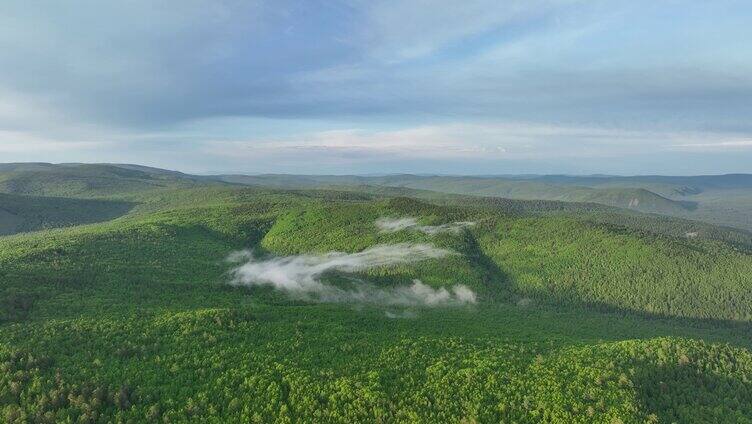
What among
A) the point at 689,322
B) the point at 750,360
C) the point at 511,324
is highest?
the point at 750,360

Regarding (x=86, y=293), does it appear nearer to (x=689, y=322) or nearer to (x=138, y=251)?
(x=138, y=251)

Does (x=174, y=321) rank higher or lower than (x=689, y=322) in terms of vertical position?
higher

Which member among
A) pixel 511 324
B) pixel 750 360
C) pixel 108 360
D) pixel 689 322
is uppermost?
pixel 108 360

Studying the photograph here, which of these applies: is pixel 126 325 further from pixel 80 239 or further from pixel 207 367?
pixel 80 239

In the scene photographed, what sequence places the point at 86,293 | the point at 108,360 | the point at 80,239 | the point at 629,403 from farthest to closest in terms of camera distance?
the point at 80,239 < the point at 86,293 < the point at 108,360 < the point at 629,403

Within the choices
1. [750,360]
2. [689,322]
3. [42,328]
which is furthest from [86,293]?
[689,322]

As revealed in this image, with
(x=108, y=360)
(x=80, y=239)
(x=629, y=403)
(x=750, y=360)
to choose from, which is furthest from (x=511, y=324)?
(x=80, y=239)

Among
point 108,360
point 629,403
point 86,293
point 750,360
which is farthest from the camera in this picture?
point 86,293

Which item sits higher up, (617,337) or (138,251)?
(138,251)

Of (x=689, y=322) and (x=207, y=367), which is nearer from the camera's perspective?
(x=207, y=367)
